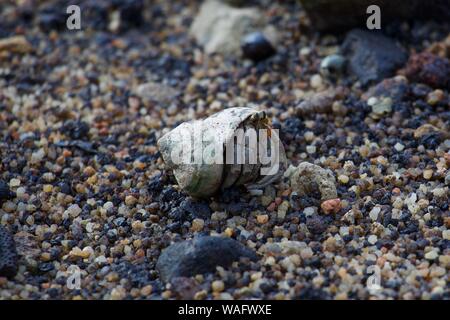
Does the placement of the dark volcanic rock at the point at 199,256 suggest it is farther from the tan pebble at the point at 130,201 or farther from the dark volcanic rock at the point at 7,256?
the dark volcanic rock at the point at 7,256

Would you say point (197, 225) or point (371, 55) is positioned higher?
point (371, 55)

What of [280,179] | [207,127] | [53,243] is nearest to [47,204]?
[53,243]

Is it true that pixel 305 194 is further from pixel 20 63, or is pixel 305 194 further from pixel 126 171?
pixel 20 63

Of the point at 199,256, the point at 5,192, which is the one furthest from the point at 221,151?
the point at 5,192

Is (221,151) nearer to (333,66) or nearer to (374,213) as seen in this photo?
(374,213)

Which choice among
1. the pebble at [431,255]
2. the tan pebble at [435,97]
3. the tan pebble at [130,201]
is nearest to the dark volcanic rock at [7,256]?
the tan pebble at [130,201]

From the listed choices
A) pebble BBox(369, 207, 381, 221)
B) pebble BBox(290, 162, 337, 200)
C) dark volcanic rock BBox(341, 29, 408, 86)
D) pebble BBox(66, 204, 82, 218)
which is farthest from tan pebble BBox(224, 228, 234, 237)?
dark volcanic rock BBox(341, 29, 408, 86)
